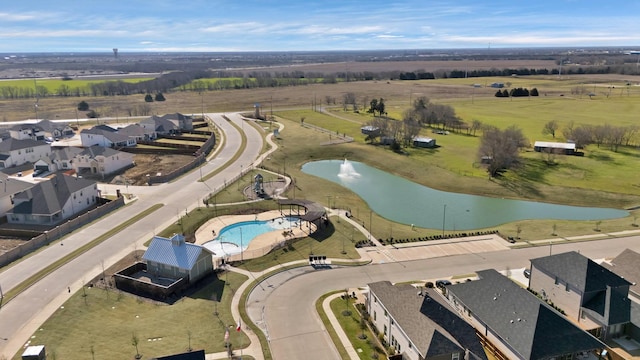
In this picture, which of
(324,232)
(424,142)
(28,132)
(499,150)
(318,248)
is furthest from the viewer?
(28,132)

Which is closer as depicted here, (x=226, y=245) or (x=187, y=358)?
(x=187, y=358)

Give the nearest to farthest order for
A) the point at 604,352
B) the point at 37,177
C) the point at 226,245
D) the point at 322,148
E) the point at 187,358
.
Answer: the point at 187,358
the point at 604,352
the point at 226,245
the point at 37,177
the point at 322,148

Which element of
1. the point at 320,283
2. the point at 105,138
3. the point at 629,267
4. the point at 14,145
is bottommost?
the point at 320,283

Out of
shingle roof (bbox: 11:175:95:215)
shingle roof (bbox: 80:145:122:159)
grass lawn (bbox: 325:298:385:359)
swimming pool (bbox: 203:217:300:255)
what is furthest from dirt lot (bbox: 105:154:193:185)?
grass lawn (bbox: 325:298:385:359)

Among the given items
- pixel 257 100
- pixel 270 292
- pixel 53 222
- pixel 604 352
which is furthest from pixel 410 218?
pixel 257 100

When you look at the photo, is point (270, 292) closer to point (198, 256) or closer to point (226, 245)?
point (198, 256)

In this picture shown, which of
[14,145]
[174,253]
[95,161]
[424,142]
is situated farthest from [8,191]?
[424,142]

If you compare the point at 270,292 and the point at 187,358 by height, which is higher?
the point at 187,358

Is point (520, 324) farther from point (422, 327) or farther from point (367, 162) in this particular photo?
point (367, 162)
